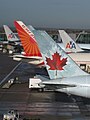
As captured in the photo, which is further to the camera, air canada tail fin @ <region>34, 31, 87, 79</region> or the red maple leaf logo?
the red maple leaf logo

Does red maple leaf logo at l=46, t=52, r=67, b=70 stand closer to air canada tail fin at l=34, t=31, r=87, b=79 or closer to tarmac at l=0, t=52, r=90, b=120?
air canada tail fin at l=34, t=31, r=87, b=79

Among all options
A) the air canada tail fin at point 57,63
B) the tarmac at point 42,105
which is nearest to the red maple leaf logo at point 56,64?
the air canada tail fin at point 57,63

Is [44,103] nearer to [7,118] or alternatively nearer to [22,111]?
[22,111]

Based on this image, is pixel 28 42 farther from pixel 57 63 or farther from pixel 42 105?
pixel 57 63

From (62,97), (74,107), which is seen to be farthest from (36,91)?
(74,107)

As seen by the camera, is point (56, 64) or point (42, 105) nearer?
point (56, 64)

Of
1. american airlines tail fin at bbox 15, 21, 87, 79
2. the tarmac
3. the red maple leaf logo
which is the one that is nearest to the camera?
american airlines tail fin at bbox 15, 21, 87, 79

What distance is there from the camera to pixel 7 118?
19.0 m

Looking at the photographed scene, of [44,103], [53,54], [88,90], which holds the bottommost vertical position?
[44,103]

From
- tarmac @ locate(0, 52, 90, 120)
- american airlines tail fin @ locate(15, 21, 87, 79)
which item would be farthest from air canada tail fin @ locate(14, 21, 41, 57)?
american airlines tail fin @ locate(15, 21, 87, 79)

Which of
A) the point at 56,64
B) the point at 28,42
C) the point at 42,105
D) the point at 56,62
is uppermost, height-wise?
the point at 28,42

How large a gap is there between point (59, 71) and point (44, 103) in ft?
19.1

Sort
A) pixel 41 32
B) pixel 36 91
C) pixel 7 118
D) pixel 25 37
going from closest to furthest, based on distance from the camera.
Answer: pixel 7 118 → pixel 41 32 → pixel 36 91 → pixel 25 37

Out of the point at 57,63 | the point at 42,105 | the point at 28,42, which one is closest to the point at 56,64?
the point at 57,63
